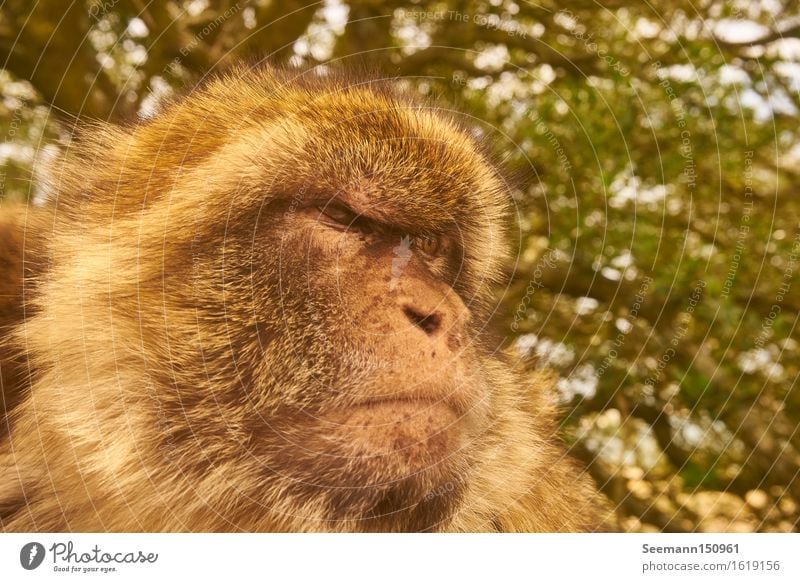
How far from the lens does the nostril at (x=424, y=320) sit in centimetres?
183

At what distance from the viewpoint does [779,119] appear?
3211 millimetres

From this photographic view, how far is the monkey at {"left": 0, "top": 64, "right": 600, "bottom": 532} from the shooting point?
185cm

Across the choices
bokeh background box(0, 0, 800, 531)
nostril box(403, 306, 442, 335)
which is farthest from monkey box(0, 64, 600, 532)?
bokeh background box(0, 0, 800, 531)

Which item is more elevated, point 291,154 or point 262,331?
point 291,154

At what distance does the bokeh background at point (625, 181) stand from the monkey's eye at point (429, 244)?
0.80 meters

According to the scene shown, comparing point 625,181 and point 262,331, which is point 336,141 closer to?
point 262,331

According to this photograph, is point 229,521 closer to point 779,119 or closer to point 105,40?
point 105,40

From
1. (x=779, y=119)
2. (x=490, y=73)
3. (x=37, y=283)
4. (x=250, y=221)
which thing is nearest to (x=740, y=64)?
(x=779, y=119)

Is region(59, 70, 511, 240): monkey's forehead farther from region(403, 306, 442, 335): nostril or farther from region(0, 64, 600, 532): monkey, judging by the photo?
region(403, 306, 442, 335): nostril

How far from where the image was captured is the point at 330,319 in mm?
1841

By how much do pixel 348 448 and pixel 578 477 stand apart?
1.35 meters

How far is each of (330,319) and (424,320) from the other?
0.22 metres

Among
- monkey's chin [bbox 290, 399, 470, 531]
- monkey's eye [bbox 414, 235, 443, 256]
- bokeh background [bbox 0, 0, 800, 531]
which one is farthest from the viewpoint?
bokeh background [bbox 0, 0, 800, 531]

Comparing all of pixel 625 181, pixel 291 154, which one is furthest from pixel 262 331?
pixel 625 181
